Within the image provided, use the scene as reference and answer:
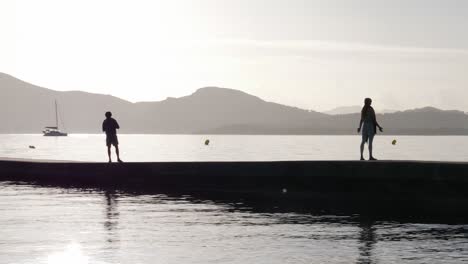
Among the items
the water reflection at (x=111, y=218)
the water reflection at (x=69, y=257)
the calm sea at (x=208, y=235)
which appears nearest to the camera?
the water reflection at (x=69, y=257)

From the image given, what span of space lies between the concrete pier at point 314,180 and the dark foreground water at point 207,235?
3197mm

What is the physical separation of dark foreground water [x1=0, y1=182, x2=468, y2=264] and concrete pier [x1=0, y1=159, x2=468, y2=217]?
3197mm

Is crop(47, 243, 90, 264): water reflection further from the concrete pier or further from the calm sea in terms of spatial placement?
the concrete pier

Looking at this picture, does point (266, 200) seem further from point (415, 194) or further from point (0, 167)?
point (0, 167)

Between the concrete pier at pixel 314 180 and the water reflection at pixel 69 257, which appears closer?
the water reflection at pixel 69 257

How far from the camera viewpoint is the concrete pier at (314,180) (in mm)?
22109

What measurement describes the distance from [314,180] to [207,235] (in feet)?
33.0

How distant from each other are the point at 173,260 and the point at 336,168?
41.8ft

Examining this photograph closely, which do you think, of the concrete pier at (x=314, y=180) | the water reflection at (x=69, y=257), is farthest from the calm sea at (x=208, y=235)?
the concrete pier at (x=314, y=180)

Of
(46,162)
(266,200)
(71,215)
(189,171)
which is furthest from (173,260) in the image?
(46,162)

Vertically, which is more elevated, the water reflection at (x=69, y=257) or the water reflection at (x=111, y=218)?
the water reflection at (x=111, y=218)

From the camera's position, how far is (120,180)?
2809 cm

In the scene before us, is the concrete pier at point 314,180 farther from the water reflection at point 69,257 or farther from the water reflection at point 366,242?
the water reflection at point 69,257

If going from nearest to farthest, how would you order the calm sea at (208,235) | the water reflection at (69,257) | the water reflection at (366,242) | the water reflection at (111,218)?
the water reflection at (69,257) < the water reflection at (366,242) < the calm sea at (208,235) < the water reflection at (111,218)
